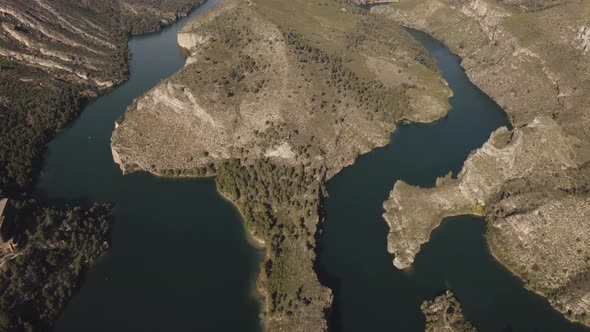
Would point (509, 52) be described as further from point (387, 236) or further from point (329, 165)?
point (387, 236)

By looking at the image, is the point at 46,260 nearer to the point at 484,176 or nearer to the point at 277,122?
the point at 277,122

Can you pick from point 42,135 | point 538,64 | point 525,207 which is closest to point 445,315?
point 525,207

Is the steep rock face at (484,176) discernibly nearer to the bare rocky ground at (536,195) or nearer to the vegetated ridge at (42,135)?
the bare rocky ground at (536,195)

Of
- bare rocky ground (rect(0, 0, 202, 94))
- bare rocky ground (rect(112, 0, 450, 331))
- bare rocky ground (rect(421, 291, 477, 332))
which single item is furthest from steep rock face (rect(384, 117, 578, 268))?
bare rocky ground (rect(0, 0, 202, 94))

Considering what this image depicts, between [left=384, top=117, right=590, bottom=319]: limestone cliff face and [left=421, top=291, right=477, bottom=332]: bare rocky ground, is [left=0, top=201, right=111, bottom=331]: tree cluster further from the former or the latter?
[left=421, top=291, right=477, bottom=332]: bare rocky ground

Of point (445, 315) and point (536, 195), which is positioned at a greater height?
point (536, 195)
